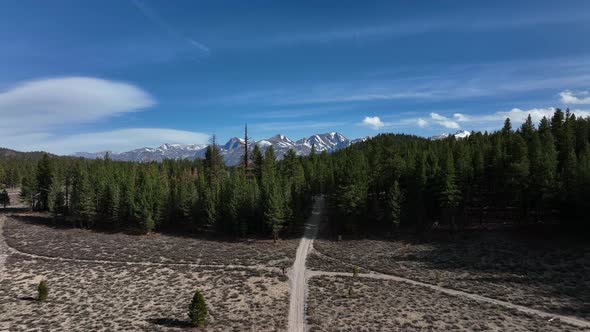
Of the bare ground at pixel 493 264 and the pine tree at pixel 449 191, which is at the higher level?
the pine tree at pixel 449 191

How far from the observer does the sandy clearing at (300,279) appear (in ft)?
104

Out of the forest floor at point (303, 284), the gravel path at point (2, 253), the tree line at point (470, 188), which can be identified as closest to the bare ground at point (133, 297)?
the forest floor at point (303, 284)

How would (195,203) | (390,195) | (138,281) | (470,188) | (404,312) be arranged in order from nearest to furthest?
(404,312) → (138,281) → (470,188) → (390,195) → (195,203)

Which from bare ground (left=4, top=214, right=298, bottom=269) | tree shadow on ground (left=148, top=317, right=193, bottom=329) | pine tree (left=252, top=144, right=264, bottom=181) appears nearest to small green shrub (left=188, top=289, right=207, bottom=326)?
tree shadow on ground (left=148, top=317, right=193, bottom=329)

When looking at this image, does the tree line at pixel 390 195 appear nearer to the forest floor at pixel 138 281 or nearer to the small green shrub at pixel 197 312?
the forest floor at pixel 138 281

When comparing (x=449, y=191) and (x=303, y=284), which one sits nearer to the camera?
(x=303, y=284)

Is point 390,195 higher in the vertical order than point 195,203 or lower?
higher

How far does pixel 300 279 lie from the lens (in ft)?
142

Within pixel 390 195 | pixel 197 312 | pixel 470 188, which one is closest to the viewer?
pixel 197 312

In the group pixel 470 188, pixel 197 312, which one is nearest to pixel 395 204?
pixel 470 188

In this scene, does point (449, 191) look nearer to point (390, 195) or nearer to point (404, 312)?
point (390, 195)

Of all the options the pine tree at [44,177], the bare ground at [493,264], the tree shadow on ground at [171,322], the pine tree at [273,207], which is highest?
the pine tree at [44,177]

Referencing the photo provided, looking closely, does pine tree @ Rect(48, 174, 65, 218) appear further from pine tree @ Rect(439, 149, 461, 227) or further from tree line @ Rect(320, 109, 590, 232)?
pine tree @ Rect(439, 149, 461, 227)

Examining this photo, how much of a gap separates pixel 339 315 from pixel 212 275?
19.1 meters
